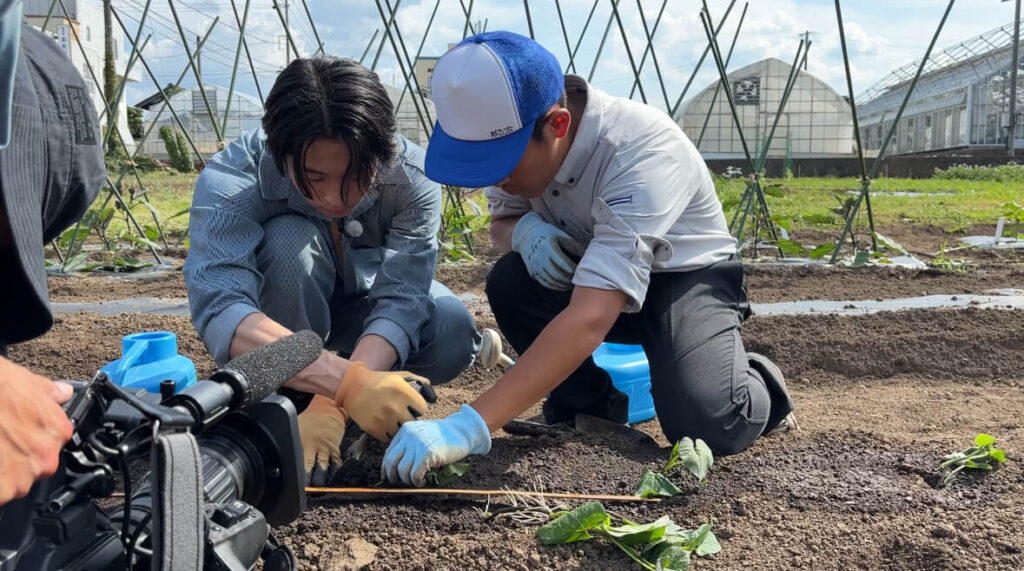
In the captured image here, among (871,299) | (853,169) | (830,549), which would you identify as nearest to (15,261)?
(830,549)

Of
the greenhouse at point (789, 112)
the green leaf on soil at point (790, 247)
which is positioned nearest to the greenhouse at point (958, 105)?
the greenhouse at point (789, 112)

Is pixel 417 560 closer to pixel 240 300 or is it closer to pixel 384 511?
pixel 384 511

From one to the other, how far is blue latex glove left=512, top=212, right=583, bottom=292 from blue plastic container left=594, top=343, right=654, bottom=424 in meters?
0.36

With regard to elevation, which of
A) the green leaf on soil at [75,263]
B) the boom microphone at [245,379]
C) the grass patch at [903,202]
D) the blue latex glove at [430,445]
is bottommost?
the grass patch at [903,202]

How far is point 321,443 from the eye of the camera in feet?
5.27

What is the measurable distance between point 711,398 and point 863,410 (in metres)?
0.71

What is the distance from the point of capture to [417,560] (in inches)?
50.4

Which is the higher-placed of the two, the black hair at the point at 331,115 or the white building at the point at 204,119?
the white building at the point at 204,119

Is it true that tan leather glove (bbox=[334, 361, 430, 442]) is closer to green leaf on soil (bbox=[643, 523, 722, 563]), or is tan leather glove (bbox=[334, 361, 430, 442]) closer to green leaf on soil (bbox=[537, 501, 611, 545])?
green leaf on soil (bbox=[537, 501, 611, 545])

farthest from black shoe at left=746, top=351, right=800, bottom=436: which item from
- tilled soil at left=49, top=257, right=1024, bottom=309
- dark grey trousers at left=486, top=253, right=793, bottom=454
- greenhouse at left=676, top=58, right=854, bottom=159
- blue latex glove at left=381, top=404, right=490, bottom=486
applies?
greenhouse at left=676, top=58, right=854, bottom=159

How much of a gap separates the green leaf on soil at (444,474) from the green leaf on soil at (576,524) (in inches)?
10.1

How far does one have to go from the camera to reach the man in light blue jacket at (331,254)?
1628 mm

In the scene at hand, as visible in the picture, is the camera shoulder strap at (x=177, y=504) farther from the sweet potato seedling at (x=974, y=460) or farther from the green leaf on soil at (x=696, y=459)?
the sweet potato seedling at (x=974, y=460)

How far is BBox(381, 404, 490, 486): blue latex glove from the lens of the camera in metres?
1.43
